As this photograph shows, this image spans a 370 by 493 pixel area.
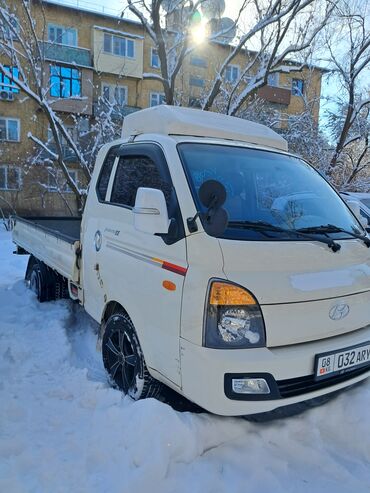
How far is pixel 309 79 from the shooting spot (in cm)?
1858

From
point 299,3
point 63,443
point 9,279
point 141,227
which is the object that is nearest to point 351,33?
point 299,3

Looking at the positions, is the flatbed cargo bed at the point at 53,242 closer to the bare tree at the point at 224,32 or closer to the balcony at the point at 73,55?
the bare tree at the point at 224,32

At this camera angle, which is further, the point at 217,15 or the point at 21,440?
the point at 217,15

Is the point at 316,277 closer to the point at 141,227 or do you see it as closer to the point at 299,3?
the point at 141,227

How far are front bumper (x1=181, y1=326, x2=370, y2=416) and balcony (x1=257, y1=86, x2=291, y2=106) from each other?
25147 millimetres

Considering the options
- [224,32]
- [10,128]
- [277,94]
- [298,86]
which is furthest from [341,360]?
[10,128]

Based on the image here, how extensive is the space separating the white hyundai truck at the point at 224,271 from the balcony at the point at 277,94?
2381 centimetres

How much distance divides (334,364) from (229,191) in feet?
4.39

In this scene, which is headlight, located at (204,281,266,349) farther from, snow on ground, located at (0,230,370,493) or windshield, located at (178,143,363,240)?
snow on ground, located at (0,230,370,493)

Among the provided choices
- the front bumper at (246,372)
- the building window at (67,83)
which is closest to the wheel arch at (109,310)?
A: the front bumper at (246,372)

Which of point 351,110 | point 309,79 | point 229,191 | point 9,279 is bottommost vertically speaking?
point 9,279

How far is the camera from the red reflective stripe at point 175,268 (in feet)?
7.75

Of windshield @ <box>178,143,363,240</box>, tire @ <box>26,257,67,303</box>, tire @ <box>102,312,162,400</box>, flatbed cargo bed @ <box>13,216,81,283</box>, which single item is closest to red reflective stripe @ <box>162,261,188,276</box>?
windshield @ <box>178,143,363,240</box>

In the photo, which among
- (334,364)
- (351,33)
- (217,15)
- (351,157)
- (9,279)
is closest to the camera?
(334,364)
